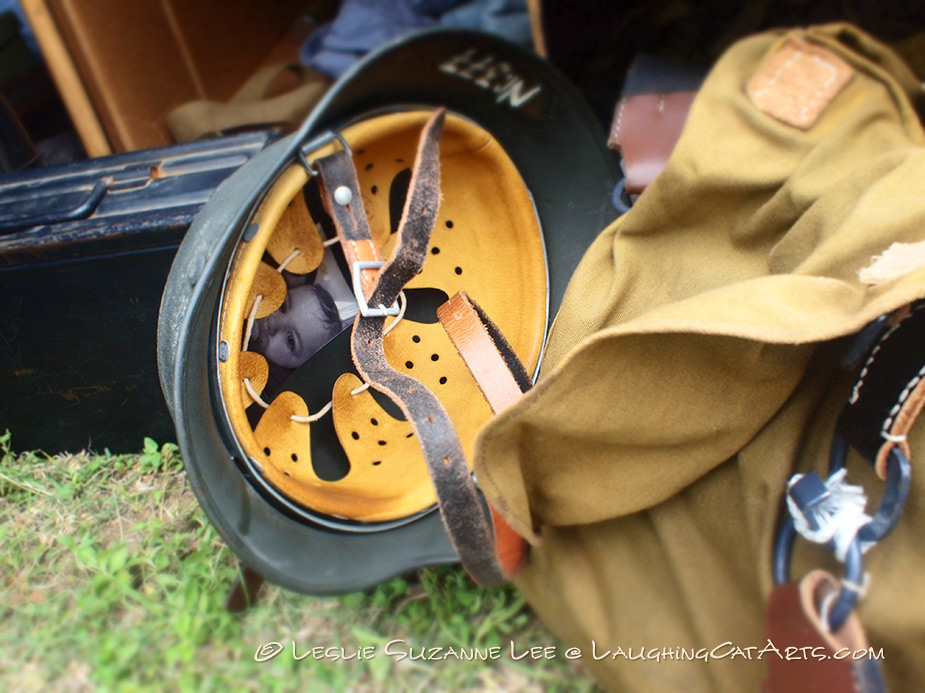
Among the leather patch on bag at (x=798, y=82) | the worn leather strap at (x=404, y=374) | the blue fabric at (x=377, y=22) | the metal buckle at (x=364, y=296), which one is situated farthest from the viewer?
the blue fabric at (x=377, y=22)

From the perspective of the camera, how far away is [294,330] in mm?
656

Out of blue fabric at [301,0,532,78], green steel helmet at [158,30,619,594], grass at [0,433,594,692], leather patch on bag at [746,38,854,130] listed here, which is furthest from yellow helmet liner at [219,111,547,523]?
blue fabric at [301,0,532,78]

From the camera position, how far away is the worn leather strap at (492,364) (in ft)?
1.86

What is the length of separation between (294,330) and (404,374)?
0.14 meters

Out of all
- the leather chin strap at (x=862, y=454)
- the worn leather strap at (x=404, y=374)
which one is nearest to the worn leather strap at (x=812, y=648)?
the leather chin strap at (x=862, y=454)

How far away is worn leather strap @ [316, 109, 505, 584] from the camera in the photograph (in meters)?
0.51

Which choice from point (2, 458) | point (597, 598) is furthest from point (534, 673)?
point (2, 458)

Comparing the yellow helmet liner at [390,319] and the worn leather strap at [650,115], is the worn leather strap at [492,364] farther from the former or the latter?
the worn leather strap at [650,115]

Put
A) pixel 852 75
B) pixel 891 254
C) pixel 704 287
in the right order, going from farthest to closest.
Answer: pixel 852 75 < pixel 704 287 < pixel 891 254

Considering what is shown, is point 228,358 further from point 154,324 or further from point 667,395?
point 667,395

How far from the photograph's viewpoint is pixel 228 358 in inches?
22.3

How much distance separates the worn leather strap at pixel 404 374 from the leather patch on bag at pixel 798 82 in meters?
0.37

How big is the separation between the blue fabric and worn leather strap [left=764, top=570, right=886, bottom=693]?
1135mm

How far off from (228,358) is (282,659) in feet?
0.92
